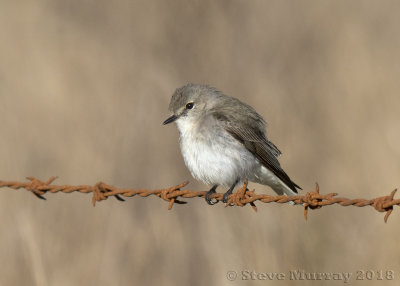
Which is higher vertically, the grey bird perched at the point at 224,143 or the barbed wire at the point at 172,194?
the grey bird perched at the point at 224,143

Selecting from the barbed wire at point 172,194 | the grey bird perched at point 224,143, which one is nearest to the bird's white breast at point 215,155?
the grey bird perched at point 224,143

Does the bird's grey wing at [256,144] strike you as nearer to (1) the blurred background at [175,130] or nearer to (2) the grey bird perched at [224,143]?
(2) the grey bird perched at [224,143]

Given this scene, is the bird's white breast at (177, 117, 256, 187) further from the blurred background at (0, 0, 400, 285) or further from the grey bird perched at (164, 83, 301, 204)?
the blurred background at (0, 0, 400, 285)

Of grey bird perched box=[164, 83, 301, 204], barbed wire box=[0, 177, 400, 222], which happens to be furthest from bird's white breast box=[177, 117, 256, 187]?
barbed wire box=[0, 177, 400, 222]

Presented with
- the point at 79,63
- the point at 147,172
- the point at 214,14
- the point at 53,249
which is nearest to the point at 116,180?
the point at 147,172

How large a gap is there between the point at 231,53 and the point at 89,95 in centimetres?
203

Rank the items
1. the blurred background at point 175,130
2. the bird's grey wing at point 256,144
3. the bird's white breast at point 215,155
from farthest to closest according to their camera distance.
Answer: the blurred background at point 175,130
the bird's grey wing at point 256,144
the bird's white breast at point 215,155

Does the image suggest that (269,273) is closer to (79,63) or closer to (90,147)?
(90,147)

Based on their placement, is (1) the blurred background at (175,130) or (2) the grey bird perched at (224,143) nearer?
(2) the grey bird perched at (224,143)

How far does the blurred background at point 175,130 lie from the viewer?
705 cm

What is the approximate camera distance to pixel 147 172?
28.3 feet

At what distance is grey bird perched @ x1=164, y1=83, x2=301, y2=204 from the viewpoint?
19.8 ft

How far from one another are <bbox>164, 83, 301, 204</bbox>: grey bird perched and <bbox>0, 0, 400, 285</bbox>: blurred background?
895 mm

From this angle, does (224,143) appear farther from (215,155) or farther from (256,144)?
(256,144)
